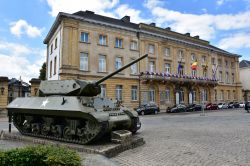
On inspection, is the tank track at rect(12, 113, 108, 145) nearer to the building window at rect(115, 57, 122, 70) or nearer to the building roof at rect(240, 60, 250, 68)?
the building window at rect(115, 57, 122, 70)

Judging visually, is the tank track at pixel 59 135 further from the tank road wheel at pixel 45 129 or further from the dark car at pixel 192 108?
the dark car at pixel 192 108

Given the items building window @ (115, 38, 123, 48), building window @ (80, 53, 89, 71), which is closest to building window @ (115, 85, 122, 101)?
building window @ (80, 53, 89, 71)

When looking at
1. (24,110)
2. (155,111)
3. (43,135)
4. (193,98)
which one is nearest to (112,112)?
(43,135)

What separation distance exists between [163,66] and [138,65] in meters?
5.00

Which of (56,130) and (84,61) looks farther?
(84,61)

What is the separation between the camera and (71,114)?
9.95 m

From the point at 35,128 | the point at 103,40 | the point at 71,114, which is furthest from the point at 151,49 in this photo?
the point at 71,114

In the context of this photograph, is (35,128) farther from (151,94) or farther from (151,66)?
(151,66)

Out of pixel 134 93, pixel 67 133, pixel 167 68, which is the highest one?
pixel 167 68

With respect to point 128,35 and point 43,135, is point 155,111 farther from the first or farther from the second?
point 43,135

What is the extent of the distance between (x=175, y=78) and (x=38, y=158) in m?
37.0

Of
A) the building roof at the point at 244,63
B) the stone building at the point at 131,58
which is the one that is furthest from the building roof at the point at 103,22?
the building roof at the point at 244,63

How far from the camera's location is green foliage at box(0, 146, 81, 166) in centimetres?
509

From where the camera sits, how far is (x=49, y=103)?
1109 centimetres
